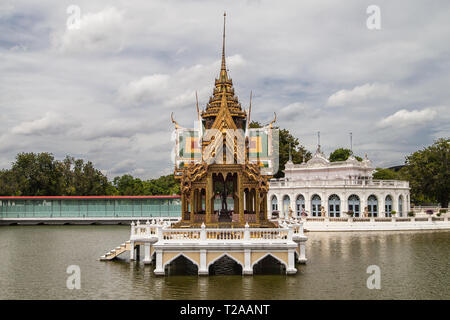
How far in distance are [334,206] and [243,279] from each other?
38.1 metres

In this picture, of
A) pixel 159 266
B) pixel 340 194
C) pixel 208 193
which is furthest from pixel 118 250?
pixel 340 194

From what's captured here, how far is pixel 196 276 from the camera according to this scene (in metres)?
20.4

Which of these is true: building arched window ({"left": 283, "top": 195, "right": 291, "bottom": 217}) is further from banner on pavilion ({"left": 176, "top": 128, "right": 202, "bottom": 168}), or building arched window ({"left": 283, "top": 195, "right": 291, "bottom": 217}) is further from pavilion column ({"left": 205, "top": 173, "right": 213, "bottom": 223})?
A: pavilion column ({"left": 205, "top": 173, "right": 213, "bottom": 223})

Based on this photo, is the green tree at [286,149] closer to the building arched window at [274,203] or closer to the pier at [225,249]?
the building arched window at [274,203]

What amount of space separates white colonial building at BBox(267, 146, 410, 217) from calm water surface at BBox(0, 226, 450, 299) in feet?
80.1

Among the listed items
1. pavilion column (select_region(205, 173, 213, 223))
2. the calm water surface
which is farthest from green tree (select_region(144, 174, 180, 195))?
pavilion column (select_region(205, 173, 213, 223))

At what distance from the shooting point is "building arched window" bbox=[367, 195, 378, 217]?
179 feet

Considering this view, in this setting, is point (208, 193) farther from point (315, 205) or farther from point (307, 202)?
point (315, 205)

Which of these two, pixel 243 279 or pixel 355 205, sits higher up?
pixel 355 205

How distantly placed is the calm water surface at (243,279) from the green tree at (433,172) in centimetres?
3756

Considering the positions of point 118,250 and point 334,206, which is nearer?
point 118,250

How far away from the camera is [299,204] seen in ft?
191
